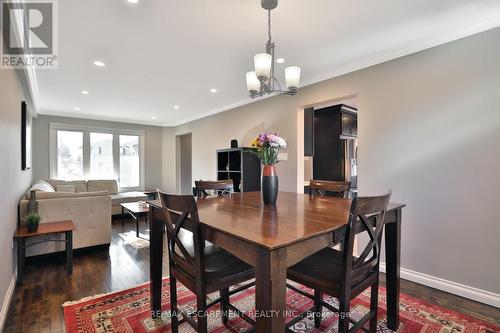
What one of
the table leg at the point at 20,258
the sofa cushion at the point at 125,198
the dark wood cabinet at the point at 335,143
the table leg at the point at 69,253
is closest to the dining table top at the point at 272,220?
the table leg at the point at 69,253

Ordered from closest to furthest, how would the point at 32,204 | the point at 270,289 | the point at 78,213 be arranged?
1. the point at 270,289
2. the point at 32,204
3. the point at 78,213

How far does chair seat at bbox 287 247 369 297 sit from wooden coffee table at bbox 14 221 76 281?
8.62ft

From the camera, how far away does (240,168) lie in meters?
4.41

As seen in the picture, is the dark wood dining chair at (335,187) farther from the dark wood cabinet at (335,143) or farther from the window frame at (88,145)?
the window frame at (88,145)

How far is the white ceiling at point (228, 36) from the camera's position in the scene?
193 centimetres

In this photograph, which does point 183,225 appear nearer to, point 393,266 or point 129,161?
point 393,266

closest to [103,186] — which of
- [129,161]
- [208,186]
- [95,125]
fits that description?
[129,161]

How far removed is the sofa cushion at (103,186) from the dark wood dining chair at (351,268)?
597cm

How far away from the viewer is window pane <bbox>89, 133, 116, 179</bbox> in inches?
249

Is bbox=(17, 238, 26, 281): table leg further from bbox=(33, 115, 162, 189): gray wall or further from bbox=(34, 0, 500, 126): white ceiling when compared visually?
bbox=(33, 115, 162, 189): gray wall

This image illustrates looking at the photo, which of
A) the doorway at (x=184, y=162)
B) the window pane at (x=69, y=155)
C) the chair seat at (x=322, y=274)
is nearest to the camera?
the chair seat at (x=322, y=274)

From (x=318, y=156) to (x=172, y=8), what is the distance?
13.1 ft

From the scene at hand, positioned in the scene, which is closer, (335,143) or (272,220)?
(272,220)

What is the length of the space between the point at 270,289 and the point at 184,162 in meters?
6.81
